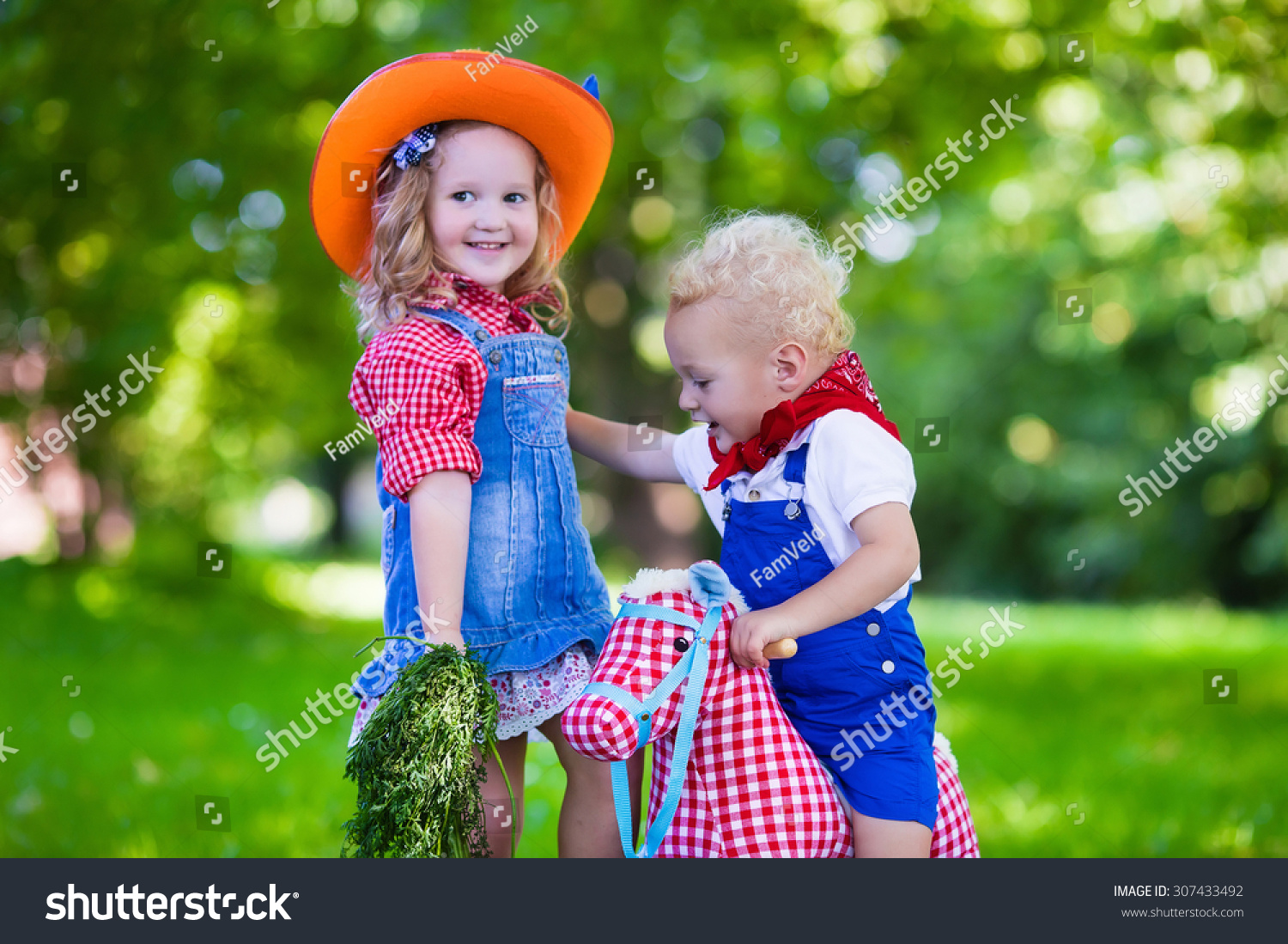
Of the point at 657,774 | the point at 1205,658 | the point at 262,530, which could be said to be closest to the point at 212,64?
the point at 657,774

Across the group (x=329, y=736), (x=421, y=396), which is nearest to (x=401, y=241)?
(x=421, y=396)

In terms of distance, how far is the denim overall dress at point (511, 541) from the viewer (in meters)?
2.60

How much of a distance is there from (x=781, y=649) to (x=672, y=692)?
22 centimetres

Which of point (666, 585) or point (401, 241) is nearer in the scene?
point (666, 585)

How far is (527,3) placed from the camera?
618 centimetres

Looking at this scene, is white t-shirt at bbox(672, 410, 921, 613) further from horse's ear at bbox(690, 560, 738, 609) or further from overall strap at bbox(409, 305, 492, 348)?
overall strap at bbox(409, 305, 492, 348)

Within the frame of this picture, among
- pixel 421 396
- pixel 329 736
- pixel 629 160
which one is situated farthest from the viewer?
pixel 629 160

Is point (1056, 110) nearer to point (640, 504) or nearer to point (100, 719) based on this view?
point (640, 504)

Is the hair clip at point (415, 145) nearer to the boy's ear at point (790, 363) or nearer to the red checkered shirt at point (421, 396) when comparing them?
the red checkered shirt at point (421, 396)

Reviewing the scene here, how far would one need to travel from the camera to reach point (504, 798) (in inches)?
108

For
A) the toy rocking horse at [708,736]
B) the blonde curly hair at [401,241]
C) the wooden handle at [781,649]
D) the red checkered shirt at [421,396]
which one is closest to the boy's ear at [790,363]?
the toy rocking horse at [708,736]

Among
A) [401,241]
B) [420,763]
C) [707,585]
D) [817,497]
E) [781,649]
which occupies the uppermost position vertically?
[401,241]

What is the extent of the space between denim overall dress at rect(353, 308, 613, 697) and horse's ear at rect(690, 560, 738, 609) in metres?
0.53

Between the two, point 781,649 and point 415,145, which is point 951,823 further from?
point 415,145
